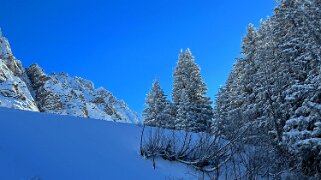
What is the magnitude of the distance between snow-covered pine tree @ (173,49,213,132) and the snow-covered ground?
18.6 metres

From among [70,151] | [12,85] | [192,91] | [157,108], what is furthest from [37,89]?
[70,151]

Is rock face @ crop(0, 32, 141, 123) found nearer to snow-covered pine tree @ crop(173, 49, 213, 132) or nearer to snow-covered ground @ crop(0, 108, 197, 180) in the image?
snow-covered pine tree @ crop(173, 49, 213, 132)

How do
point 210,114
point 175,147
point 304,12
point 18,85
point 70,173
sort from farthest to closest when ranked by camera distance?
point 18,85, point 210,114, point 304,12, point 175,147, point 70,173

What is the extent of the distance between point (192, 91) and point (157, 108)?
3784 mm

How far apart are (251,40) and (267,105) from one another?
7769mm

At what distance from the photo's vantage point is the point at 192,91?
114 ft

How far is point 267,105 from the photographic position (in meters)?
23.0

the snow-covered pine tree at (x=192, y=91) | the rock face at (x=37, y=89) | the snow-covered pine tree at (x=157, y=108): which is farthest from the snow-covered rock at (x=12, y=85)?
the snow-covered pine tree at (x=192, y=91)

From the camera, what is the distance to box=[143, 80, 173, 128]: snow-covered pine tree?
34875 mm

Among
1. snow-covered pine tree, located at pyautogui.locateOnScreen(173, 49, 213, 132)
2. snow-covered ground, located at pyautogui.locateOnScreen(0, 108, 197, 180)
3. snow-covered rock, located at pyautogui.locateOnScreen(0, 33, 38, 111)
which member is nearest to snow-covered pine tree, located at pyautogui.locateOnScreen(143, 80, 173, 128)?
snow-covered pine tree, located at pyautogui.locateOnScreen(173, 49, 213, 132)

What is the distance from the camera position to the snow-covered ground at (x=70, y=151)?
8.59 m

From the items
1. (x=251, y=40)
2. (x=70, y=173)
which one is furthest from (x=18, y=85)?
(x=70, y=173)

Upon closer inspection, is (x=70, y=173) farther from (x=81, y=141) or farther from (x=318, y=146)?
(x=318, y=146)

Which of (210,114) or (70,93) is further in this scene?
(70,93)
